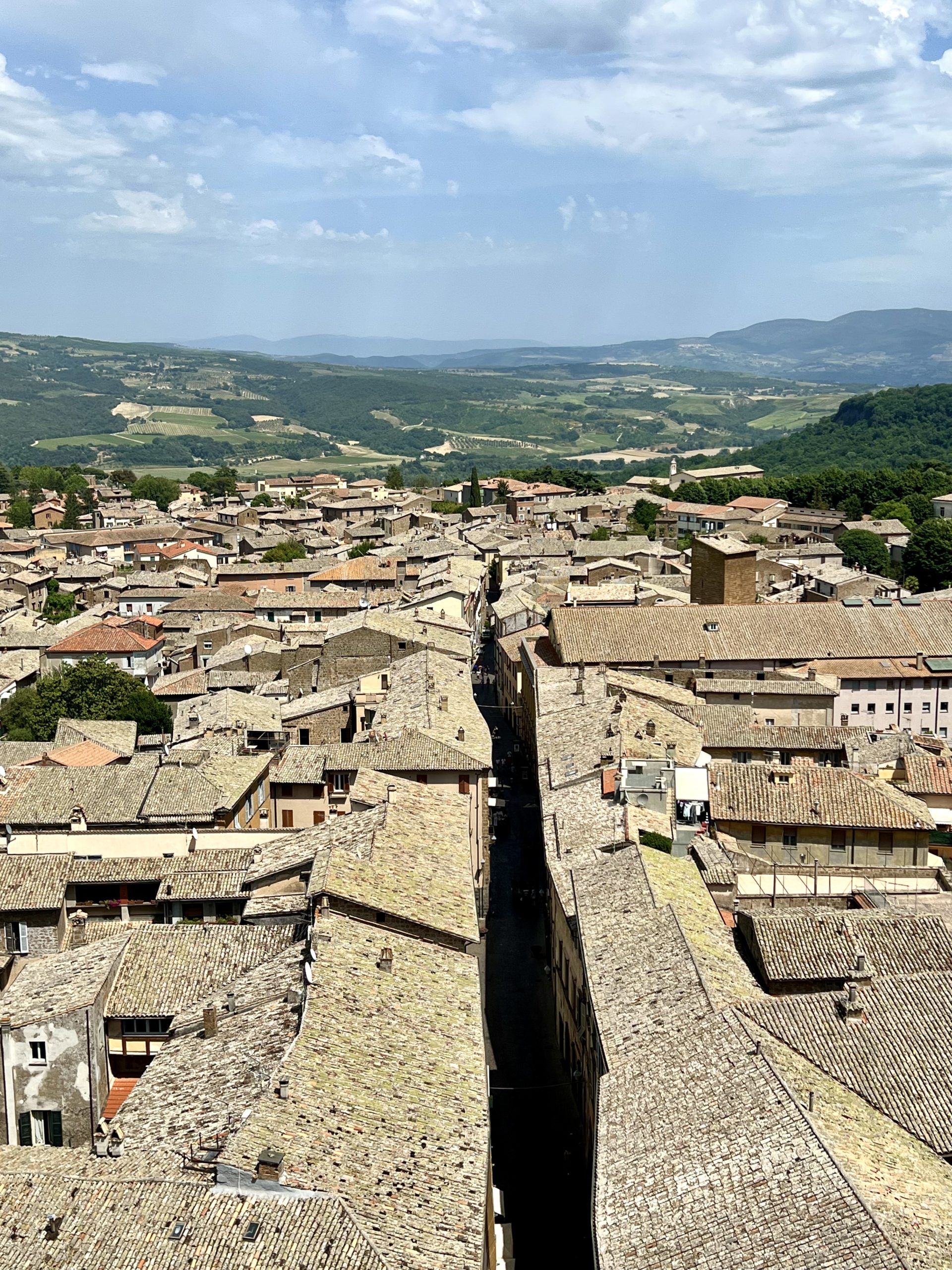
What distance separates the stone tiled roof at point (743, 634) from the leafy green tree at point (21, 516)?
88.4m

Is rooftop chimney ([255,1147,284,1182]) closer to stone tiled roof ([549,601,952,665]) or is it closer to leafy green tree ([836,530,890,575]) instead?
stone tiled roof ([549,601,952,665])

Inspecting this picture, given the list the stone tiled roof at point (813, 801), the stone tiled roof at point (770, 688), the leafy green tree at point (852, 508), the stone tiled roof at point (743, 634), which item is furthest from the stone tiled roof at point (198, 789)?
the leafy green tree at point (852, 508)

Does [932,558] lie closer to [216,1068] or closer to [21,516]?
[216,1068]

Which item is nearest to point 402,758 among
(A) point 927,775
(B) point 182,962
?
(B) point 182,962

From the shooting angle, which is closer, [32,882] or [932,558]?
[32,882]

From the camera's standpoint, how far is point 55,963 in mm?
25297

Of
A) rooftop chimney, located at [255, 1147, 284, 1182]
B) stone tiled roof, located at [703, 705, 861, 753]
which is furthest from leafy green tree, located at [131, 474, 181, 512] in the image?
rooftop chimney, located at [255, 1147, 284, 1182]

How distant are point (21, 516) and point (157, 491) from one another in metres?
21.2

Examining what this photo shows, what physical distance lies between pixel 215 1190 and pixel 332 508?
4297 inches

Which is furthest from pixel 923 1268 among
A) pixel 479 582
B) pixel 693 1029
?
pixel 479 582

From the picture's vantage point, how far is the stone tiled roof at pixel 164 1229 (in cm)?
1538

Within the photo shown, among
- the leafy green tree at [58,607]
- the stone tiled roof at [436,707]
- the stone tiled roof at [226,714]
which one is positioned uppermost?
the stone tiled roof at [436,707]

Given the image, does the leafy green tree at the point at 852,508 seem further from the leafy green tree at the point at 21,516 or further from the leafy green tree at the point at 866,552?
the leafy green tree at the point at 21,516

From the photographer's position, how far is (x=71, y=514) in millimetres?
128500
